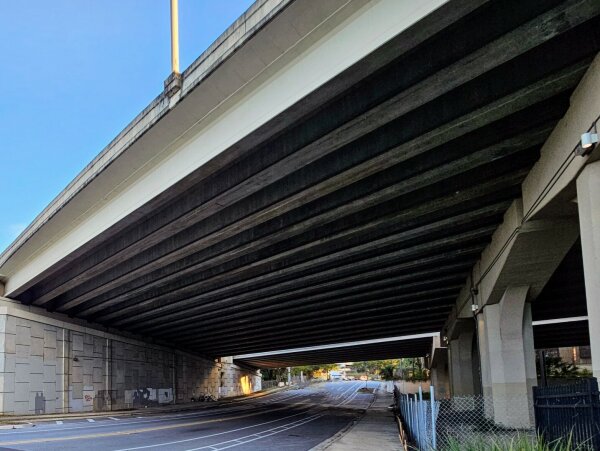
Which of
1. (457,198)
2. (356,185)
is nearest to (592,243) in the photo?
(457,198)

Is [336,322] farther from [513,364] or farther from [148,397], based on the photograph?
[513,364]

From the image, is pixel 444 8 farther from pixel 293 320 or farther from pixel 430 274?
pixel 293 320

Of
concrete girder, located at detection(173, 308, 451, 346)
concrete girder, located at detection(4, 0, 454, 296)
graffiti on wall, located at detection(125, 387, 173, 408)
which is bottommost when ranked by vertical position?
graffiti on wall, located at detection(125, 387, 173, 408)

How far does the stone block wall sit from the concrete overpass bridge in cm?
25

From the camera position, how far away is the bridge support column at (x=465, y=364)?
2898cm

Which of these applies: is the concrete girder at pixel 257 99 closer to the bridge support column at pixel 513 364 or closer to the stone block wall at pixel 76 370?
the bridge support column at pixel 513 364

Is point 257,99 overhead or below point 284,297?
overhead

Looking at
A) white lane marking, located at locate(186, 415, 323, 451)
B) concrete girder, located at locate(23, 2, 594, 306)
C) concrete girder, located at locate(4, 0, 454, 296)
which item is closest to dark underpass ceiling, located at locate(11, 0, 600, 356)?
concrete girder, located at locate(23, 2, 594, 306)

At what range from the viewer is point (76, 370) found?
107 ft

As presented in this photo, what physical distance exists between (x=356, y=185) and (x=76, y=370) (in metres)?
24.8

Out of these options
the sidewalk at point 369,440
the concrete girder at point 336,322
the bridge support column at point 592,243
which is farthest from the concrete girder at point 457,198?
the concrete girder at point 336,322

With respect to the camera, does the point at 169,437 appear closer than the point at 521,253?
No

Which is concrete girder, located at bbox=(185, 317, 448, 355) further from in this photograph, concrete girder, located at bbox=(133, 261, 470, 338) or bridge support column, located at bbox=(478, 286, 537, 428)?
bridge support column, located at bbox=(478, 286, 537, 428)

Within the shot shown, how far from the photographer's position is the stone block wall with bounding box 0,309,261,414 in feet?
92.9
